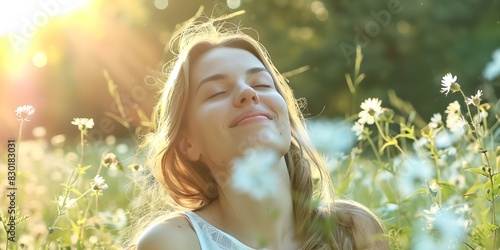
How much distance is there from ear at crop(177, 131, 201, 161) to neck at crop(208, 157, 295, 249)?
10 cm

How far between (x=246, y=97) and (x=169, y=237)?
0.32m

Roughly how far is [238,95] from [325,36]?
730 centimetres

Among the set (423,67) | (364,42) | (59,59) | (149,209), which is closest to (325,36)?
(364,42)

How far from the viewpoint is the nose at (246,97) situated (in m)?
1.70

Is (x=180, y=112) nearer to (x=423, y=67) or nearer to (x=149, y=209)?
(x=149, y=209)

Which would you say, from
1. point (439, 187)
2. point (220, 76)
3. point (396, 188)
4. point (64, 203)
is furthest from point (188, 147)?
point (396, 188)

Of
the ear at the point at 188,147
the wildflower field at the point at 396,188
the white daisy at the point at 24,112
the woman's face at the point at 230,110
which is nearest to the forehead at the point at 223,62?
the woman's face at the point at 230,110

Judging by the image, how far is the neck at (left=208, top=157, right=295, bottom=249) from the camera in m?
1.74

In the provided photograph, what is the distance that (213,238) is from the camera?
1716mm

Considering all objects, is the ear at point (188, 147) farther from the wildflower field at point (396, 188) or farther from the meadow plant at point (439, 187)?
the meadow plant at point (439, 187)

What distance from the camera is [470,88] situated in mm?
8570

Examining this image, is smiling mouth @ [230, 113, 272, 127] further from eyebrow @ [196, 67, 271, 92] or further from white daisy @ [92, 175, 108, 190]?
white daisy @ [92, 175, 108, 190]

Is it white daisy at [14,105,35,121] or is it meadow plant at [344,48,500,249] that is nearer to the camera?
meadow plant at [344,48,500,249]

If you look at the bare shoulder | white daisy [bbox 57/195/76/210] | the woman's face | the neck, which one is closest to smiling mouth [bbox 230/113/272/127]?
the woman's face
